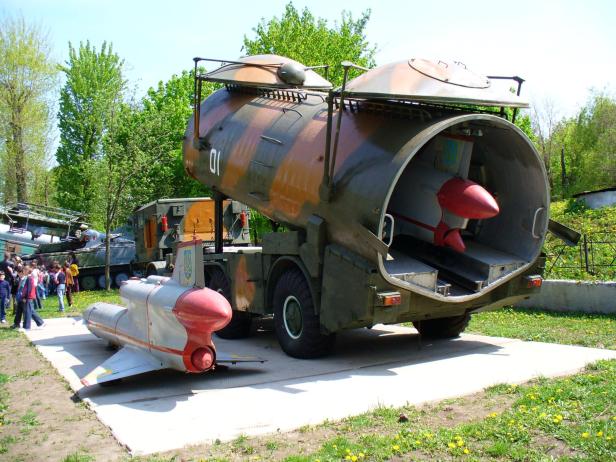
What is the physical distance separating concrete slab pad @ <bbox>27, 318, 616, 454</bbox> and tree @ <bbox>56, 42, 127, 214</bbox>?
30.4 m

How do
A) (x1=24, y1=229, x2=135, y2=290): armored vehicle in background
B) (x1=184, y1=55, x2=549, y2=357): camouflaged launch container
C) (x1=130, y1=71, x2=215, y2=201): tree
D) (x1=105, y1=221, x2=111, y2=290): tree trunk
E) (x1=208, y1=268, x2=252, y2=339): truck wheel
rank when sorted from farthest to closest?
(x1=130, y1=71, x2=215, y2=201): tree < (x1=24, y1=229, x2=135, y2=290): armored vehicle in background < (x1=105, y1=221, x2=111, y2=290): tree trunk < (x1=208, y1=268, x2=252, y2=339): truck wheel < (x1=184, y1=55, x2=549, y2=357): camouflaged launch container

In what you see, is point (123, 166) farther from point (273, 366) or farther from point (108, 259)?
point (273, 366)

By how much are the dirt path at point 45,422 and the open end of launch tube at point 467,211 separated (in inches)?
163

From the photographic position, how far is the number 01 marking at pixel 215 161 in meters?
12.3

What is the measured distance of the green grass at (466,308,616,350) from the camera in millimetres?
10703

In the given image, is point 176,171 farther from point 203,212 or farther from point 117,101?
point 203,212

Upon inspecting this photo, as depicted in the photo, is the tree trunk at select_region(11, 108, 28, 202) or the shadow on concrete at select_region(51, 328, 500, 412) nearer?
the shadow on concrete at select_region(51, 328, 500, 412)

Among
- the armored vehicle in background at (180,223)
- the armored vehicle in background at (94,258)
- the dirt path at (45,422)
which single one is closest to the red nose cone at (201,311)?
the dirt path at (45,422)

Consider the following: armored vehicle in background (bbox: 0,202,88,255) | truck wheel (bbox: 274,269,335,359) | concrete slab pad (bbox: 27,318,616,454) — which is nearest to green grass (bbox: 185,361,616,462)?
concrete slab pad (bbox: 27,318,616,454)

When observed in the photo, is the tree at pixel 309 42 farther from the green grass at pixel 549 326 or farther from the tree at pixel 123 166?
the green grass at pixel 549 326

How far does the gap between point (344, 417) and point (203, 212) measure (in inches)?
602

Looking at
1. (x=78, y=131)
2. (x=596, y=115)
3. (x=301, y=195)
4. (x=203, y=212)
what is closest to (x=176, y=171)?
(x=78, y=131)

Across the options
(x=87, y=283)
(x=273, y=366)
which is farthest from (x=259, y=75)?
(x=87, y=283)

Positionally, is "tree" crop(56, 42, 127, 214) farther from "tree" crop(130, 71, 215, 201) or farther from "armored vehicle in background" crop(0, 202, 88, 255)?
"armored vehicle in background" crop(0, 202, 88, 255)
